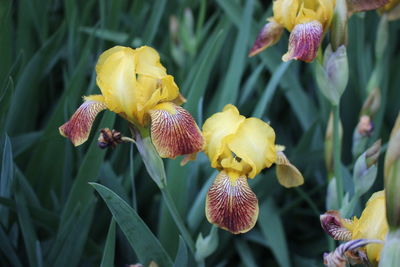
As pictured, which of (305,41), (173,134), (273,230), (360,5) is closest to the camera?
(173,134)

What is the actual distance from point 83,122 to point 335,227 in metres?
0.48

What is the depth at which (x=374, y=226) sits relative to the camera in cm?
92

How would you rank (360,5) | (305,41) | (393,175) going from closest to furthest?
(393,175), (305,41), (360,5)

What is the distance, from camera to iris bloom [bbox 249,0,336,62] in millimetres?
1141

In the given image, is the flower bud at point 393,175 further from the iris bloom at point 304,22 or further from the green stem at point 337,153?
the green stem at point 337,153

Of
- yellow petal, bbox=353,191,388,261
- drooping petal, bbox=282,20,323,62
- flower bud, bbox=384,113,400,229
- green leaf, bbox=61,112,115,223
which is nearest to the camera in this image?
flower bud, bbox=384,113,400,229

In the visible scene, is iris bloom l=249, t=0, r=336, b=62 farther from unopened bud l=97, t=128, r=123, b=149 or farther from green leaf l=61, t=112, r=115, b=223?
green leaf l=61, t=112, r=115, b=223

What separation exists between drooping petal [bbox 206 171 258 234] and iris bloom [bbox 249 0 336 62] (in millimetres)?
289

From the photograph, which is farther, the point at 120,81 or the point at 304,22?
the point at 304,22

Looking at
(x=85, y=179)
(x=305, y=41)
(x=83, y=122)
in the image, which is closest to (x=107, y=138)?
(x=83, y=122)

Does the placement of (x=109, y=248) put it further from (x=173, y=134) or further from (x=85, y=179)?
(x=85, y=179)

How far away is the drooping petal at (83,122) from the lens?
108cm

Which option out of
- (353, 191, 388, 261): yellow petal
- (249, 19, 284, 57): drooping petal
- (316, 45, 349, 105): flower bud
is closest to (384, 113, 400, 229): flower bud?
(353, 191, 388, 261): yellow petal

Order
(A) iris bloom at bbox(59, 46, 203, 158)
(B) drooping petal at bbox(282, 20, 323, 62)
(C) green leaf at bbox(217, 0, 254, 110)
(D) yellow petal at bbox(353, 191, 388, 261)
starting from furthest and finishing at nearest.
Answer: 1. (C) green leaf at bbox(217, 0, 254, 110)
2. (B) drooping petal at bbox(282, 20, 323, 62)
3. (A) iris bloom at bbox(59, 46, 203, 158)
4. (D) yellow petal at bbox(353, 191, 388, 261)
